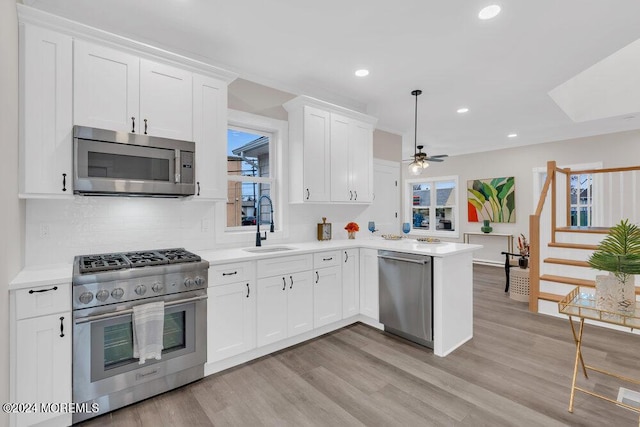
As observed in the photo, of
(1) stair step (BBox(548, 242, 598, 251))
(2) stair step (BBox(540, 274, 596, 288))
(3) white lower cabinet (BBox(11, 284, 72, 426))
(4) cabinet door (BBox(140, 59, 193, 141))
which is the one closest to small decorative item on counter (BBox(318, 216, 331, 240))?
(4) cabinet door (BBox(140, 59, 193, 141))

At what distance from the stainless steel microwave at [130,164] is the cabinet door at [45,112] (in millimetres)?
88

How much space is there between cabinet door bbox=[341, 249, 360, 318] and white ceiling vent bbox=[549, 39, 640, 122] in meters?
3.81

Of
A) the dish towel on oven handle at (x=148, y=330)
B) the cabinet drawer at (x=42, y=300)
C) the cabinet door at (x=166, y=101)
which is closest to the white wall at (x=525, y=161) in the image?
the cabinet door at (x=166, y=101)

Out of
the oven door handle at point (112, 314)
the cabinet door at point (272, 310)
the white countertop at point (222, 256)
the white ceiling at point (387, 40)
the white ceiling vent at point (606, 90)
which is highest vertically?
the white ceiling vent at point (606, 90)

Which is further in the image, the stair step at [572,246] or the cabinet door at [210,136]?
the stair step at [572,246]

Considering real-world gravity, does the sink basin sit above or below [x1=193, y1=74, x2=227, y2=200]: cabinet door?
below

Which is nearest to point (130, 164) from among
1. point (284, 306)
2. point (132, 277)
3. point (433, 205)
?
point (132, 277)

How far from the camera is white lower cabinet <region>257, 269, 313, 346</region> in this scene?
279 cm

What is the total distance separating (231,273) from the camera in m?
2.59

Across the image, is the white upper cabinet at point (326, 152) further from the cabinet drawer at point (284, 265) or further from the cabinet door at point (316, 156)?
the cabinet drawer at point (284, 265)

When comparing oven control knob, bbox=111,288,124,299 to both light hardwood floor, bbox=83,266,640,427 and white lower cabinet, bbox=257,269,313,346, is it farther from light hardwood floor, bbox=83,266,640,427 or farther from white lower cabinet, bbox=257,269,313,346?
white lower cabinet, bbox=257,269,313,346

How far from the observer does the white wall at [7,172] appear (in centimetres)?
161

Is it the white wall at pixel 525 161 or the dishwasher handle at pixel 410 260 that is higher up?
the white wall at pixel 525 161

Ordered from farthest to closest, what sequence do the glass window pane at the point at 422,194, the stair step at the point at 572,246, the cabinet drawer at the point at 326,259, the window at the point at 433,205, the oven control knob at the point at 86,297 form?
the glass window pane at the point at 422,194 < the window at the point at 433,205 < the stair step at the point at 572,246 < the cabinet drawer at the point at 326,259 < the oven control knob at the point at 86,297
